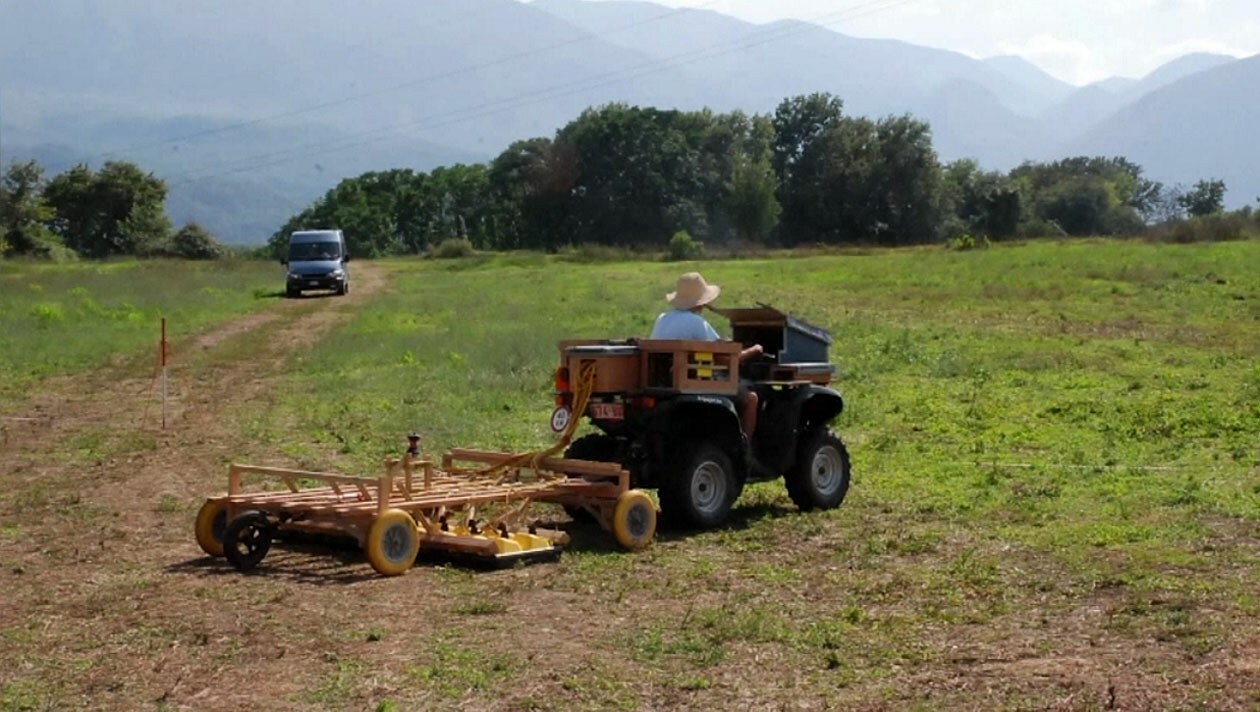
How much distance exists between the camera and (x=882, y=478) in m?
14.9

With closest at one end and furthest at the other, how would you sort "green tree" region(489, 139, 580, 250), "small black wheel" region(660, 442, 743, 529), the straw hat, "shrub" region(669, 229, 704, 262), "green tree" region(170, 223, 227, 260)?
"small black wheel" region(660, 442, 743, 529) < the straw hat < "shrub" region(669, 229, 704, 262) < "green tree" region(170, 223, 227, 260) < "green tree" region(489, 139, 580, 250)

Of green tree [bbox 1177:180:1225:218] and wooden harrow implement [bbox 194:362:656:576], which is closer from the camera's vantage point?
wooden harrow implement [bbox 194:362:656:576]

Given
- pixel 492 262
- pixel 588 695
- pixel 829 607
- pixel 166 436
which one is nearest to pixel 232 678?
pixel 588 695

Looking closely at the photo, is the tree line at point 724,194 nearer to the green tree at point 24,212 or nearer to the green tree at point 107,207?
the green tree at point 107,207

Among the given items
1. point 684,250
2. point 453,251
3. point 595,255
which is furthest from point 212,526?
point 453,251

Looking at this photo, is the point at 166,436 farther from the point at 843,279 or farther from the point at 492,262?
the point at 492,262

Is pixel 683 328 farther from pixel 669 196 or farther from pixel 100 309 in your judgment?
pixel 669 196

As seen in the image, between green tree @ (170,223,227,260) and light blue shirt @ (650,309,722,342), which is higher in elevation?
green tree @ (170,223,227,260)

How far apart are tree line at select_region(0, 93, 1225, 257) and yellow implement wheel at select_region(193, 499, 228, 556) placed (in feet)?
280

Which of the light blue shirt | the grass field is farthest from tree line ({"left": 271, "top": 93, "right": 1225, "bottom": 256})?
the light blue shirt

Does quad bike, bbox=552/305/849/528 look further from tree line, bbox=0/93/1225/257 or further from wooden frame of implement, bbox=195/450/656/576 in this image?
tree line, bbox=0/93/1225/257

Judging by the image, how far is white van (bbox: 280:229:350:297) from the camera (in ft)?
166

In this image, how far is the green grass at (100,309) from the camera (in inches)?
1144

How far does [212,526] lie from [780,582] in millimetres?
3670
